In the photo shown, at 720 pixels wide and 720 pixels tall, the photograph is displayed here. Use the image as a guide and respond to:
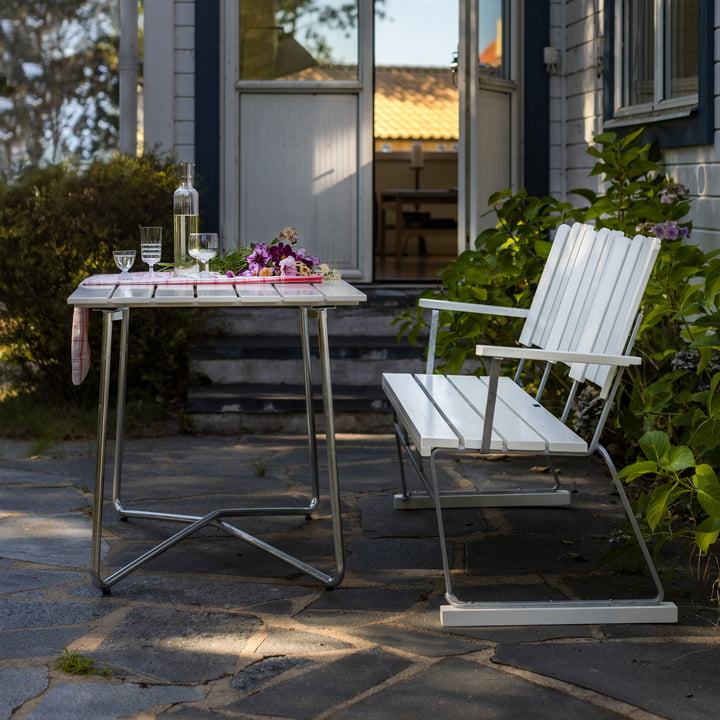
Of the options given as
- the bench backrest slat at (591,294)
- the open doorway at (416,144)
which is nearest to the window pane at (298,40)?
the bench backrest slat at (591,294)

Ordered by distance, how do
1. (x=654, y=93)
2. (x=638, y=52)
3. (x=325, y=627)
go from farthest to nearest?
(x=638, y=52) → (x=654, y=93) → (x=325, y=627)

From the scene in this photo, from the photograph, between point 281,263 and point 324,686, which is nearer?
point 324,686

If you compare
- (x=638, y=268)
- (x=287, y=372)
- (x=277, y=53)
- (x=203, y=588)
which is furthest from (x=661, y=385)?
(x=277, y=53)

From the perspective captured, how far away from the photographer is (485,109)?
6859mm

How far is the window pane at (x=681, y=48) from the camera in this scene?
16.5 ft

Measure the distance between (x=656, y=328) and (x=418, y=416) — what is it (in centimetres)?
156

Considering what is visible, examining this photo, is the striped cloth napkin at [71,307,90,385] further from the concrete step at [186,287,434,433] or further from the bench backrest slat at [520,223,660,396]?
the concrete step at [186,287,434,433]

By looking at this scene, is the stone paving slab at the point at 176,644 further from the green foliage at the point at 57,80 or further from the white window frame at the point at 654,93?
the green foliage at the point at 57,80

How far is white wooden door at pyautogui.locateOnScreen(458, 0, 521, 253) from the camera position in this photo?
6.52 m

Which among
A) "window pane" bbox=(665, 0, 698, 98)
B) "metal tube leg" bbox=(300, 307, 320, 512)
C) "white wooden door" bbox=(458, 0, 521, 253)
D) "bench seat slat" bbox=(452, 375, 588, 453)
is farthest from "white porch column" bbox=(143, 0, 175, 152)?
"bench seat slat" bbox=(452, 375, 588, 453)

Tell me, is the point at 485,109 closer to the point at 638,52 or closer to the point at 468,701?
the point at 638,52

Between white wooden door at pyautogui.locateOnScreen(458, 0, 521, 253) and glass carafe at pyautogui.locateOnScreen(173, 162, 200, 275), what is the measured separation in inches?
112

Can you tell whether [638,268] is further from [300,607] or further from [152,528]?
[152,528]

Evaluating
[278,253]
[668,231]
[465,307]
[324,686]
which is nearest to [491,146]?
[668,231]
